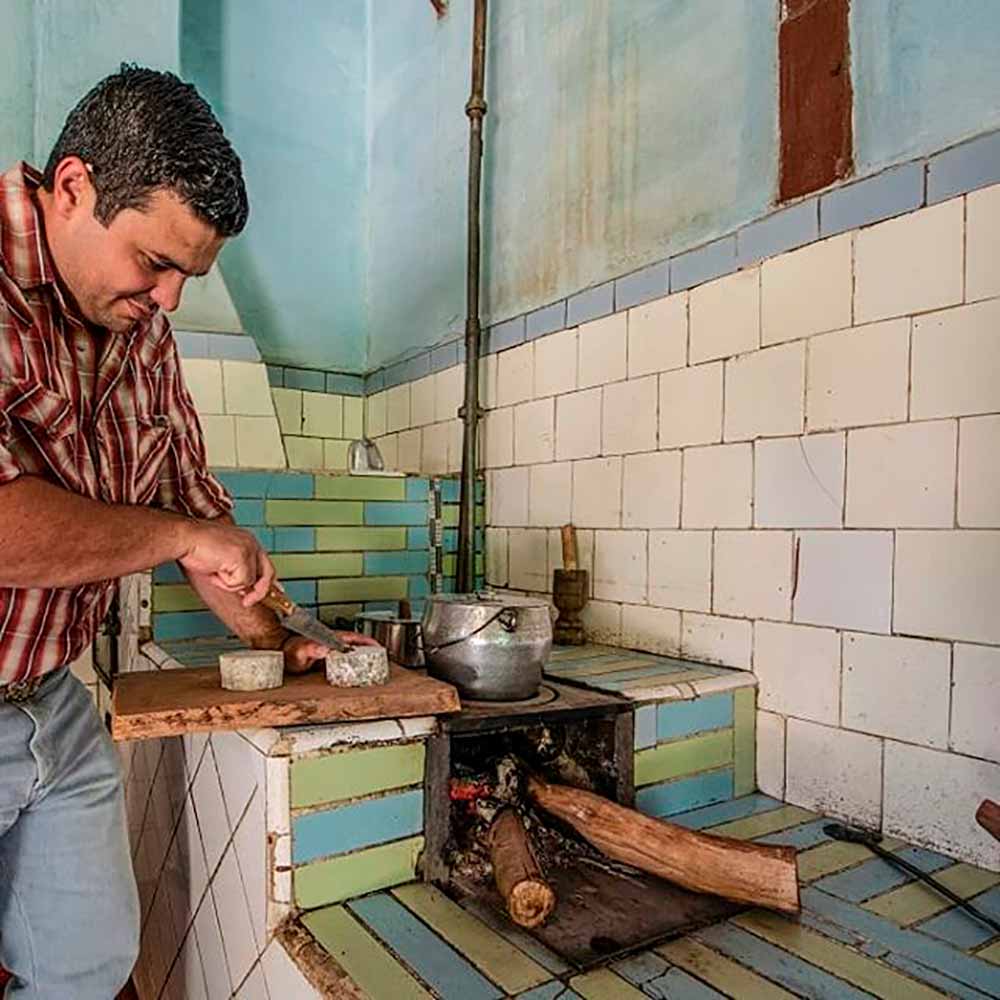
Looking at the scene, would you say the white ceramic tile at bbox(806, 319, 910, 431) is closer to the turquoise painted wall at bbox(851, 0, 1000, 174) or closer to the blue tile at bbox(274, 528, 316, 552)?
the turquoise painted wall at bbox(851, 0, 1000, 174)

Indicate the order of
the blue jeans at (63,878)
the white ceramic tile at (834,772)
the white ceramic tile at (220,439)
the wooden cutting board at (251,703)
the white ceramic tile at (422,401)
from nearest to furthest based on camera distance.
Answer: the wooden cutting board at (251,703) → the blue jeans at (63,878) → the white ceramic tile at (834,772) → the white ceramic tile at (220,439) → the white ceramic tile at (422,401)

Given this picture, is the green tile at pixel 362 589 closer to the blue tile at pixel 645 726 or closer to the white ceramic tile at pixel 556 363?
the white ceramic tile at pixel 556 363

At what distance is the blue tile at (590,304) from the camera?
6.54 ft

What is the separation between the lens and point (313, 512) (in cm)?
209

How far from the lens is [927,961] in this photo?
103cm

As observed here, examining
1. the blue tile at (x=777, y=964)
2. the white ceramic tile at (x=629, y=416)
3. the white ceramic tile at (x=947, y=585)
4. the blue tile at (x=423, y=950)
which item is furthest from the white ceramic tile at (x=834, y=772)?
the blue tile at (x=423, y=950)

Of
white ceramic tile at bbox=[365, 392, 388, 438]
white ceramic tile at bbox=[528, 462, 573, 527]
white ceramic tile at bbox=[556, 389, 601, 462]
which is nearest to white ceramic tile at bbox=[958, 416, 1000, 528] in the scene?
white ceramic tile at bbox=[556, 389, 601, 462]

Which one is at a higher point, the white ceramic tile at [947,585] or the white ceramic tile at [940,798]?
the white ceramic tile at [947,585]

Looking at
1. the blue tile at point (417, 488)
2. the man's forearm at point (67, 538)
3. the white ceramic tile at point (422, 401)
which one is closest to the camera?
the man's forearm at point (67, 538)

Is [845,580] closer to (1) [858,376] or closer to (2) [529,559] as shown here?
(1) [858,376]

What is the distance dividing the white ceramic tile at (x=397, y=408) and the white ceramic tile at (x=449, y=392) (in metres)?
0.20

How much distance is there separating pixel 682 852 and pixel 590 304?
1.29m

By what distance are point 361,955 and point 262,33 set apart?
2.93 metres

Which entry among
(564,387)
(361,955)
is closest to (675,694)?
(361,955)
